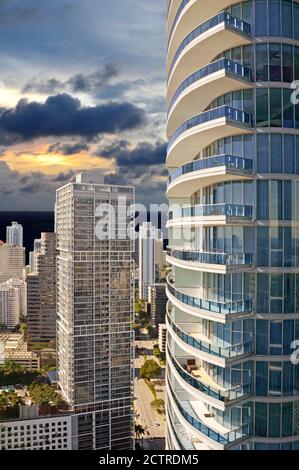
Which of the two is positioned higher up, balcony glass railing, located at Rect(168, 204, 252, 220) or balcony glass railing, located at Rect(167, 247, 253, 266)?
balcony glass railing, located at Rect(168, 204, 252, 220)

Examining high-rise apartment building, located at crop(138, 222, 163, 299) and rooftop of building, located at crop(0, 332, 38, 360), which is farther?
rooftop of building, located at crop(0, 332, 38, 360)

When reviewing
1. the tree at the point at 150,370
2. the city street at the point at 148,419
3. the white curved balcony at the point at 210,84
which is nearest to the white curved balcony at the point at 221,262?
the white curved balcony at the point at 210,84

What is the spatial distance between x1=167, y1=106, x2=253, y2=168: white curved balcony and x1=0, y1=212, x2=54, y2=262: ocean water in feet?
56.3

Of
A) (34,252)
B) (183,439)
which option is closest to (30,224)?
(34,252)

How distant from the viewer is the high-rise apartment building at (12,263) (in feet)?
102

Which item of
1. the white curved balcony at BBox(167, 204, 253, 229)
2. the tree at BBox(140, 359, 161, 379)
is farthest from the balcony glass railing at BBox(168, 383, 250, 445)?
the tree at BBox(140, 359, 161, 379)

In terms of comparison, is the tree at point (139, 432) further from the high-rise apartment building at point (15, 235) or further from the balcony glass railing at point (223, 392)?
the high-rise apartment building at point (15, 235)

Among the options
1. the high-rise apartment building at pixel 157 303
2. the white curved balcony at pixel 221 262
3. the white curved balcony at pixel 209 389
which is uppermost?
the white curved balcony at pixel 221 262

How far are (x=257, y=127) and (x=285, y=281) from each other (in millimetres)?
2017

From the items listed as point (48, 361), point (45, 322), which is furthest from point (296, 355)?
point (45, 322)

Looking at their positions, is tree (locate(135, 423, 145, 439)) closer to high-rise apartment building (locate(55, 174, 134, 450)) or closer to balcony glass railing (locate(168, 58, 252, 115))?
high-rise apartment building (locate(55, 174, 134, 450))

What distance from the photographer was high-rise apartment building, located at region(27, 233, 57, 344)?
28359 millimetres

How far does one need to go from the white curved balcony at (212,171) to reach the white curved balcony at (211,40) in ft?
4.90

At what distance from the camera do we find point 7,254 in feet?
103
